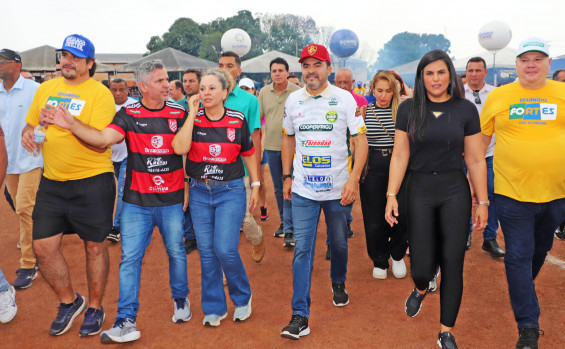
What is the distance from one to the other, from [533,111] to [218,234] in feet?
9.56

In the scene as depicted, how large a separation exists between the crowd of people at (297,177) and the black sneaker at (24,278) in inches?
34.8

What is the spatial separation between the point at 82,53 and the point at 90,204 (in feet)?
4.45

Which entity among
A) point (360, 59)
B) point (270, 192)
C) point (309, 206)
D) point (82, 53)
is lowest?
point (270, 192)

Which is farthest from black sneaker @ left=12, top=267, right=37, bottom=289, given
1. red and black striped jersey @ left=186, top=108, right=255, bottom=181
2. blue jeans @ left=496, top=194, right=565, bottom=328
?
Result: blue jeans @ left=496, top=194, right=565, bottom=328

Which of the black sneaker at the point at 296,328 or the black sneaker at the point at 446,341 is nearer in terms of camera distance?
the black sneaker at the point at 446,341

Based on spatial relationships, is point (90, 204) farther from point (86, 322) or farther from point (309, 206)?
point (309, 206)

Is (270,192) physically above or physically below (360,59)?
below

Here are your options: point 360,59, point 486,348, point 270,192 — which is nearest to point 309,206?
point 486,348

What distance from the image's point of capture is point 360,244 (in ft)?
22.0

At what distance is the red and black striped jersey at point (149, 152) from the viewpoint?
3920 mm

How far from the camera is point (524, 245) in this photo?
12.2ft

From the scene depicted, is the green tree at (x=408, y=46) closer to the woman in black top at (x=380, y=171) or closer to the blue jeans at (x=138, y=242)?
the woman in black top at (x=380, y=171)

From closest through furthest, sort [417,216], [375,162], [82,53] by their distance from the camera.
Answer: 1. [417,216]
2. [82,53]
3. [375,162]

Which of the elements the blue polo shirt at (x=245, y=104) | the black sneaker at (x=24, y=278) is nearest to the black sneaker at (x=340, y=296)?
the blue polo shirt at (x=245, y=104)
